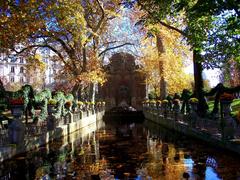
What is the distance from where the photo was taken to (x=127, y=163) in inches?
472

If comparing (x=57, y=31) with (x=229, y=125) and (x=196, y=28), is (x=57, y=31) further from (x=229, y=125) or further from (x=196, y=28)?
(x=229, y=125)

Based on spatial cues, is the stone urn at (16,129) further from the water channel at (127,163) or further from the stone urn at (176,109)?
the stone urn at (176,109)

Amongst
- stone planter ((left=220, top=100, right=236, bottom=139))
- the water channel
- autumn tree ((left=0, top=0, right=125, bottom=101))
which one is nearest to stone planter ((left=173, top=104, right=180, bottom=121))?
the water channel

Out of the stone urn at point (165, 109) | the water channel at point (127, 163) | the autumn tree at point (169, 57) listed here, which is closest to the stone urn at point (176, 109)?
the stone urn at point (165, 109)

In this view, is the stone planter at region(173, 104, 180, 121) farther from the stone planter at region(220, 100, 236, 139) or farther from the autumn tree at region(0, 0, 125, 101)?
the stone planter at region(220, 100, 236, 139)

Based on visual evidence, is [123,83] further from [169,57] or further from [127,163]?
[127,163]

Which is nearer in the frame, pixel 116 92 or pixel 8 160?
pixel 8 160

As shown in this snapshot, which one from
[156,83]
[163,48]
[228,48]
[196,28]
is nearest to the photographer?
[228,48]

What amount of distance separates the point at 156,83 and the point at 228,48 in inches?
1564

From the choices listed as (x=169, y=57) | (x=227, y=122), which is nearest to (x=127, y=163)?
(x=227, y=122)

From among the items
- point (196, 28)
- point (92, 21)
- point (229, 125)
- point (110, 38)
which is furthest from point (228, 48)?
point (110, 38)

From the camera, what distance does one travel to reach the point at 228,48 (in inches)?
666

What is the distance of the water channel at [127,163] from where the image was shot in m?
10.1

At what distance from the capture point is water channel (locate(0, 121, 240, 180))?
1009 cm
